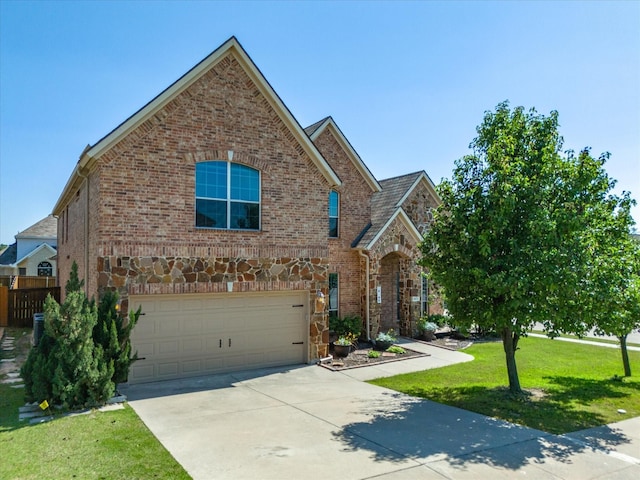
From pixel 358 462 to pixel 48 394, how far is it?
6.06m

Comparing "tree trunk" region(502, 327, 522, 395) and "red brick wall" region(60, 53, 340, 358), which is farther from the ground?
"red brick wall" region(60, 53, 340, 358)

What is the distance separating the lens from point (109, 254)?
1116 cm

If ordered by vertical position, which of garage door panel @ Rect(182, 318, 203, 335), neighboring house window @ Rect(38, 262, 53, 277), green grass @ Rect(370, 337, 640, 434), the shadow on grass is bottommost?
green grass @ Rect(370, 337, 640, 434)

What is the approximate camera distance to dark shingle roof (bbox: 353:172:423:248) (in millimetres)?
18703

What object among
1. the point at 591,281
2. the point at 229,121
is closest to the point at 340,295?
the point at 229,121

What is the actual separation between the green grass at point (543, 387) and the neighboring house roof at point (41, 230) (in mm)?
34485

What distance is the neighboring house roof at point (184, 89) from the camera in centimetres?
1123

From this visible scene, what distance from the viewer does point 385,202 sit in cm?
2097

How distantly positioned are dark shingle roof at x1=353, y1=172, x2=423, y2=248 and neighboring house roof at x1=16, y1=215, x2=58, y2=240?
1104 inches

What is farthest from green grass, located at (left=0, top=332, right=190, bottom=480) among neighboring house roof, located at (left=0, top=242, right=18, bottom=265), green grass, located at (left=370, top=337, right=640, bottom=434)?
neighboring house roof, located at (left=0, top=242, right=18, bottom=265)

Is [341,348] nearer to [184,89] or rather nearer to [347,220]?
[347,220]

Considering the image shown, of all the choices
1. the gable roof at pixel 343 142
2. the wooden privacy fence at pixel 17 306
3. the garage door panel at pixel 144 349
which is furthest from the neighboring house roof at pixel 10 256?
the garage door panel at pixel 144 349

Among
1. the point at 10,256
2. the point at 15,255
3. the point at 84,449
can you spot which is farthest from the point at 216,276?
the point at 10,256

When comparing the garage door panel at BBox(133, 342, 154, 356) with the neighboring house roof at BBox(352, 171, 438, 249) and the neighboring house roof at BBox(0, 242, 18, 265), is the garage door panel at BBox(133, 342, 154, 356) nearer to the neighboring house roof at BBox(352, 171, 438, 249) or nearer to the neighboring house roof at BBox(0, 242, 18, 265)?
the neighboring house roof at BBox(352, 171, 438, 249)
